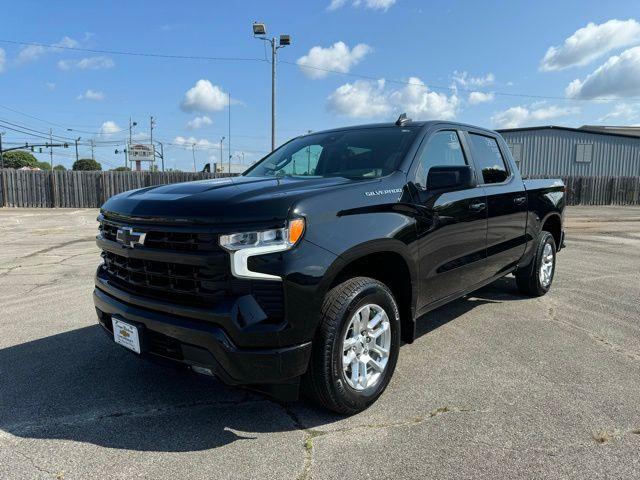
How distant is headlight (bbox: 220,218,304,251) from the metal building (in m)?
32.9

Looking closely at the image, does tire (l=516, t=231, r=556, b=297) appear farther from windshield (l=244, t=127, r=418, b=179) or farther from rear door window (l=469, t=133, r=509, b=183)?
windshield (l=244, t=127, r=418, b=179)

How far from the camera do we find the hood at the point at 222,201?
102 inches

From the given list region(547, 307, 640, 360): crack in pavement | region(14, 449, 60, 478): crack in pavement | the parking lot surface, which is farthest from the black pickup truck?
region(547, 307, 640, 360): crack in pavement

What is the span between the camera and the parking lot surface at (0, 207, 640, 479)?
2568mm

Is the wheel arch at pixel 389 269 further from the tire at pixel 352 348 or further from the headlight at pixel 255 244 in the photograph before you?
the headlight at pixel 255 244

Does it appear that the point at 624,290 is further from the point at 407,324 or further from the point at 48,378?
the point at 48,378

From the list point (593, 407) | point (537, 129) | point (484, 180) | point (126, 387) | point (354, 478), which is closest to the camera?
point (354, 478)

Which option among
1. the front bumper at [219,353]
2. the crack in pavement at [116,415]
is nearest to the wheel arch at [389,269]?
the front bumper at [219,353]

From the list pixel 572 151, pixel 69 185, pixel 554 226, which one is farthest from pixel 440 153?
pixel 572 151

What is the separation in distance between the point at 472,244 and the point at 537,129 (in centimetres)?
3213

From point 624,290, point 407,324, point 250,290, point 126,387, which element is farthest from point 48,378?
point 624,290

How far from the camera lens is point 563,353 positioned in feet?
13.6

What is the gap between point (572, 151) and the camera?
108 ft

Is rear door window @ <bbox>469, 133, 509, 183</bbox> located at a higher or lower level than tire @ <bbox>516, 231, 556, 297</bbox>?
higher
